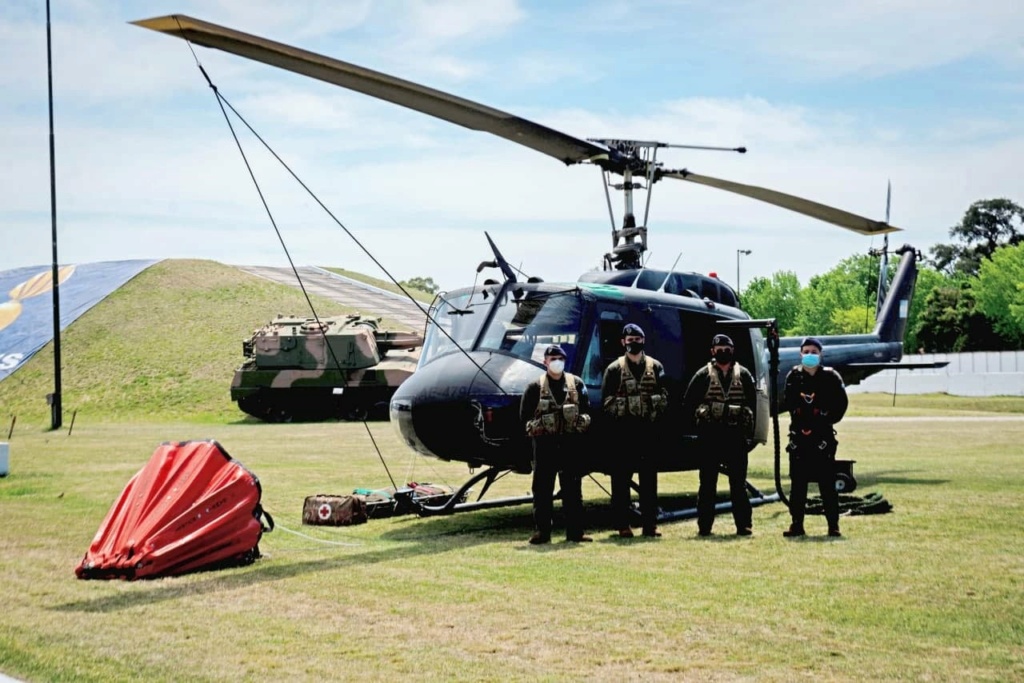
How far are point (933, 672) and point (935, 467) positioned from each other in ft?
38.7

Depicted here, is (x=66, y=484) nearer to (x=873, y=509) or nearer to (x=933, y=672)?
(x=873, y=509)

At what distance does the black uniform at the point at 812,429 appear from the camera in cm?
970

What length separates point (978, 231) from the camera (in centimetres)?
10400

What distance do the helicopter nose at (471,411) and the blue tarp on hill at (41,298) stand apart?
4469cm

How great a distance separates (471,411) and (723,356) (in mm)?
2273

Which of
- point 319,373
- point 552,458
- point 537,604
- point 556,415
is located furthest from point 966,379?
point 537,604

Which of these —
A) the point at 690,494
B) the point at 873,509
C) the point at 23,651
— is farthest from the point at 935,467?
the point at 23,651

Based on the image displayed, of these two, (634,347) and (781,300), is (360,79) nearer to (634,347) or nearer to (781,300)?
(634,347)

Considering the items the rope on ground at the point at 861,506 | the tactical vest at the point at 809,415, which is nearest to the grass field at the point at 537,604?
the rope on ground at the point at 861,506

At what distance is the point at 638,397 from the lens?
9711 mm

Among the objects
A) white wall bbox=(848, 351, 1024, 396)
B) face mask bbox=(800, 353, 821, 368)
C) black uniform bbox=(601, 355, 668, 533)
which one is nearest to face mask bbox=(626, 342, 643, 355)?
black uniform bbox=(601, 355, 668, 533)

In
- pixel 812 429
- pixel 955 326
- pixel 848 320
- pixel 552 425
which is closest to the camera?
pixel 552 425

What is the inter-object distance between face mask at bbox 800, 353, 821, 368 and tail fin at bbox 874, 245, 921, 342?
24.8 feet

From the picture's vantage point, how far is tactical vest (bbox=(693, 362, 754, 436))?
391 inches
